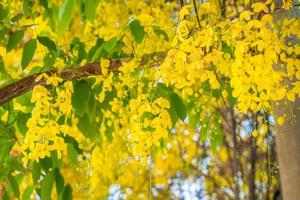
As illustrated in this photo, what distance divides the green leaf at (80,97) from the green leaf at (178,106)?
0.24m

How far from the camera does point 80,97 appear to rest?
156 cm

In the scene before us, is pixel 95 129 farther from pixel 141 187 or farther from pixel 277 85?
pixel 141 187

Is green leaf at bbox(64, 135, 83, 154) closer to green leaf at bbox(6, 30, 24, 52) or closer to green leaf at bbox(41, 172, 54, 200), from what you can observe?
green leaf at bbox(41, 172, 54, 200)

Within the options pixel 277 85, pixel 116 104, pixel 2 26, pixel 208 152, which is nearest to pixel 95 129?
pixel 116 104

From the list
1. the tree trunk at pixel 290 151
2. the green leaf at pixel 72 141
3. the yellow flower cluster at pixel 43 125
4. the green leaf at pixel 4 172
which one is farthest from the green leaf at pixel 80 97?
the tree trunk at pixel 290 151

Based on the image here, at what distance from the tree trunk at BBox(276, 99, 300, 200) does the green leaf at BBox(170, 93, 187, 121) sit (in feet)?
1.03

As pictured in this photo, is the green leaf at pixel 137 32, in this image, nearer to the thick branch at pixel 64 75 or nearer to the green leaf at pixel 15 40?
the thick branch at pixel 64 75

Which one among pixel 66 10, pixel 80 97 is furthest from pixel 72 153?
pixel 66 10

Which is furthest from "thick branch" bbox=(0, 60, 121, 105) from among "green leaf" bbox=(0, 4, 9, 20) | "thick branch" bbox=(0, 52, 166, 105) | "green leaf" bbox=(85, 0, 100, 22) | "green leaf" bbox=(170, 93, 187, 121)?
"green leaf" bbox=(0, 4, 9, 20)

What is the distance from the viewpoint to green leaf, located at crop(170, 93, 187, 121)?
5.38 ft

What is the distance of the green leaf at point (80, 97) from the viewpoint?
5.10ft

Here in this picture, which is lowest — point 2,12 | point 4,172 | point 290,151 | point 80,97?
point 290,151

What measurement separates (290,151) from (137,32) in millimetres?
480

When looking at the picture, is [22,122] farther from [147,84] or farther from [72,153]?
Answer: [147,84]
